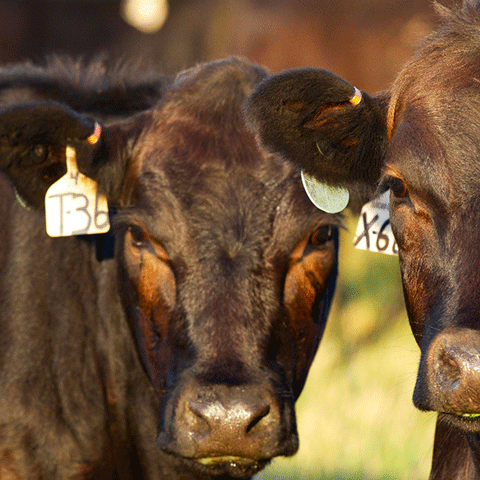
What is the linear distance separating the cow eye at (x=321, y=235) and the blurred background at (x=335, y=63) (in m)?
0.14

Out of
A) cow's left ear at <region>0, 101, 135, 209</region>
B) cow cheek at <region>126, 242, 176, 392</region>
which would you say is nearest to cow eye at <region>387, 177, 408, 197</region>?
cow cheek at <region>126, 242, 176, 392</region>

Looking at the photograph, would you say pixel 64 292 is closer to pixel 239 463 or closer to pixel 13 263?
pixel 13 263

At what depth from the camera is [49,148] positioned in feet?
13.8

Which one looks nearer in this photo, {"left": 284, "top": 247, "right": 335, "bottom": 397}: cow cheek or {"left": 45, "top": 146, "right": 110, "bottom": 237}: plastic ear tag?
{"left": 284, "top": 247, "right": 335, "bottom": 397}: cow cheek

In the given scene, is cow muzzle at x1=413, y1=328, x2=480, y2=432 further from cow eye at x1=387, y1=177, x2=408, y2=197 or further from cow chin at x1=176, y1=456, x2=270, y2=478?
cow chin at x1=176, y1=456, x2=270, y2=478

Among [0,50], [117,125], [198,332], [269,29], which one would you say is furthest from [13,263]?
[0,50]

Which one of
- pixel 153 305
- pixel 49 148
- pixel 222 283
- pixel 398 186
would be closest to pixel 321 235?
pixel 222 283

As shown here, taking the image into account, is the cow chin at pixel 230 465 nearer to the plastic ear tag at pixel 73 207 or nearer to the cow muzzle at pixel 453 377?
the cow muzzle at pixel 453 377

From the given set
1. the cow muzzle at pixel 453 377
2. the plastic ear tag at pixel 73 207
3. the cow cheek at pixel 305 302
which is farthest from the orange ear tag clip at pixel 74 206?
the cow muzzle at pixel 453 377

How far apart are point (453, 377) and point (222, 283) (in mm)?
1272

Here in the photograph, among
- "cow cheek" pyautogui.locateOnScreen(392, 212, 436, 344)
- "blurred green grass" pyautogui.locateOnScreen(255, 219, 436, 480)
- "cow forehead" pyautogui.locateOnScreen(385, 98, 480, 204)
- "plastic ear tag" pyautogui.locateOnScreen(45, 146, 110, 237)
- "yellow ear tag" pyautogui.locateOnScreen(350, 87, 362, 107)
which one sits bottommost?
"blurred green grass" pyautogui.locateOnScreen(255, 219, 436, 480)

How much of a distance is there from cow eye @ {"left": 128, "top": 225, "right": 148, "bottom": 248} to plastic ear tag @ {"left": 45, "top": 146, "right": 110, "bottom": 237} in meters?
0.15

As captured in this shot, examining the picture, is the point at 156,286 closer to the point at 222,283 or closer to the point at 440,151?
the point at 222,283

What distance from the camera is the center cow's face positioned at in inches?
140
